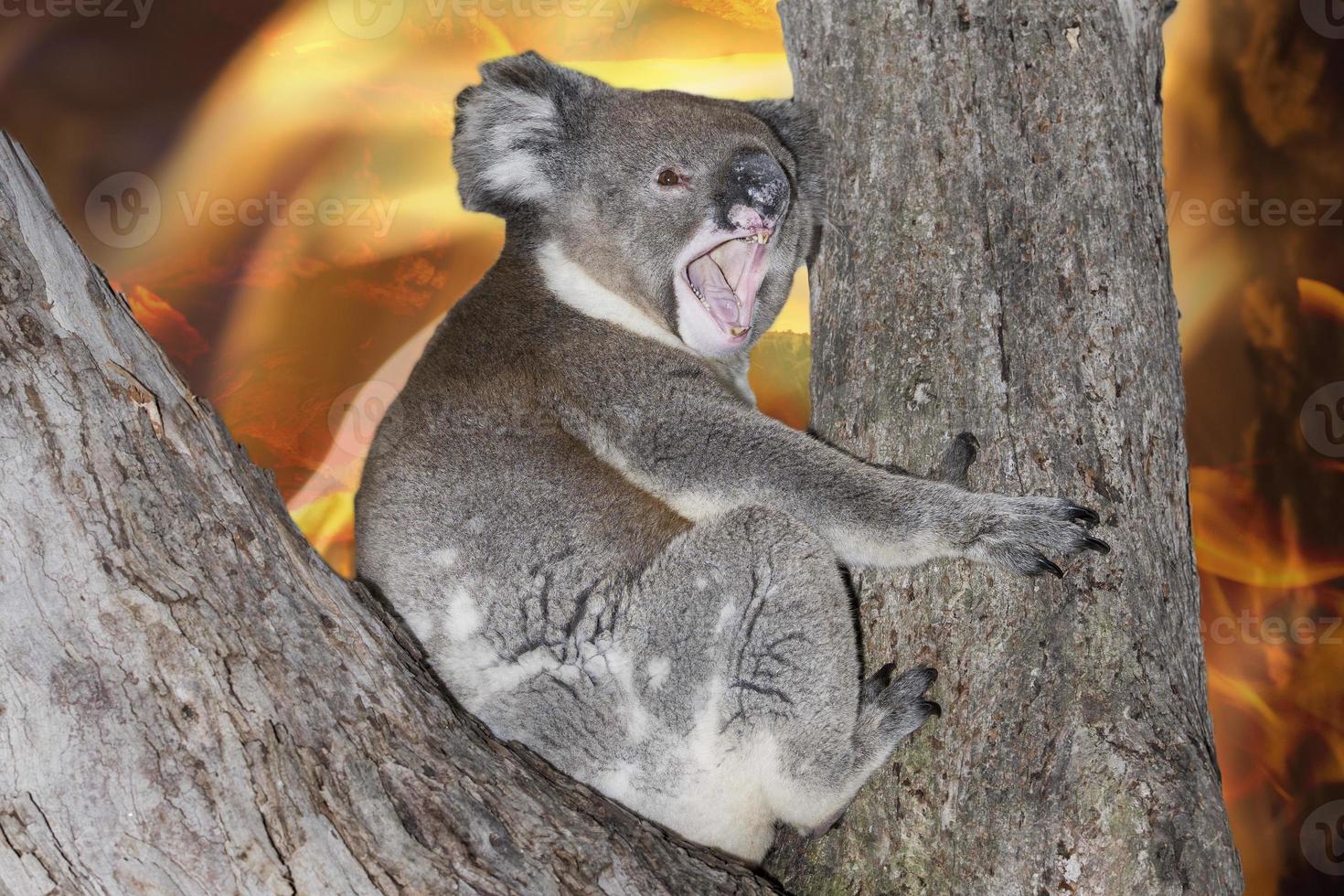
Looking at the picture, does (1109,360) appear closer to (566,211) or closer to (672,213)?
(672,213)

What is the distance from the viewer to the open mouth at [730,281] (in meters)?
2.95

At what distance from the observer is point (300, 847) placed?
5.66 ft

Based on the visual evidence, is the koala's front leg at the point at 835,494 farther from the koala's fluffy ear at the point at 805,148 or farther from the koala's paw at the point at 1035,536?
the koala's fluffy ear at the point at 805,148

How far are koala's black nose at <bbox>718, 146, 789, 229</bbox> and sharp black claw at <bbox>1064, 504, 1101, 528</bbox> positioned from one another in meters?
1.01

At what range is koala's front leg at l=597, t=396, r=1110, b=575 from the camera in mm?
2357

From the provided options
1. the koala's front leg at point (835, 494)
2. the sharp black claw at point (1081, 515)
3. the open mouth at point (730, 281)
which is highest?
the open mouth at point (730, 281)

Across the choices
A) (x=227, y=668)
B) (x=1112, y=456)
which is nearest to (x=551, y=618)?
(x=227, y=668)

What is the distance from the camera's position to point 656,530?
2.64 meters

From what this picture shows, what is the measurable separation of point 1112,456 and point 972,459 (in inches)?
12.0

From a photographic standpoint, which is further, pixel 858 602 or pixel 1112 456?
pixel 858 602

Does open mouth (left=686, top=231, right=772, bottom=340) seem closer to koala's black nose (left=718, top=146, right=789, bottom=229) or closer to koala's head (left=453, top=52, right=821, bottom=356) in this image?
koala's head (left=453, top=52, right=821, bottom=356)

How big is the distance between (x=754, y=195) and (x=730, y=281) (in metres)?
0.42

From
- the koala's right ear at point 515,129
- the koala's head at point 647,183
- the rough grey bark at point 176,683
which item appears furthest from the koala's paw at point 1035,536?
the koala's right ear at point 515,129

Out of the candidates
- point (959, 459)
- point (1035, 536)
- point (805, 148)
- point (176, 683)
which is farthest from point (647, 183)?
point (176, 683)
